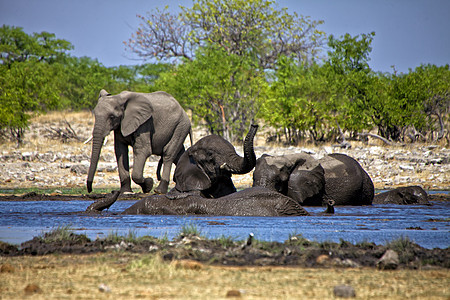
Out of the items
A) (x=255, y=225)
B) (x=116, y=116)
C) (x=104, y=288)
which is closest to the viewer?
(x=104, y=288)

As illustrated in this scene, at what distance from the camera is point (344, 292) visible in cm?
471

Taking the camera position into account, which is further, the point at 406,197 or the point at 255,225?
the point at 406,197

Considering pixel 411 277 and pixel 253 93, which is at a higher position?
pixel 253 93

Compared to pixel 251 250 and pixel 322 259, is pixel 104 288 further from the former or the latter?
pixel 322 259

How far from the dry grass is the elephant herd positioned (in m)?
4.94

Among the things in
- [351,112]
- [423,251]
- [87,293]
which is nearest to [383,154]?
[351,112]

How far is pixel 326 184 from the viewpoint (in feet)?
48.8

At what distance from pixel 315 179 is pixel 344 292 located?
9.88m

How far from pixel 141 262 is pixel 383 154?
23.3 meters

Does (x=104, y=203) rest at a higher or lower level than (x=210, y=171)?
lower

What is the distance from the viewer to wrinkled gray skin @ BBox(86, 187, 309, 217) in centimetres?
1107

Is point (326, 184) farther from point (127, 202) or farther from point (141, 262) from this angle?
point (141, 262)

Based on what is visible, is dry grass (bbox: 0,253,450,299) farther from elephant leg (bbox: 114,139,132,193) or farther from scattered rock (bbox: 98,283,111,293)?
elephant leg (bbox: 114,139,132,193)

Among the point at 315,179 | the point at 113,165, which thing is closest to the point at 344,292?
the point at 315,179
